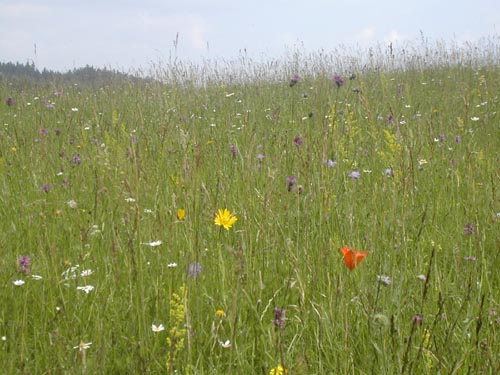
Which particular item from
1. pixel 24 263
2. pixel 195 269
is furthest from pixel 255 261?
pixel 24 263

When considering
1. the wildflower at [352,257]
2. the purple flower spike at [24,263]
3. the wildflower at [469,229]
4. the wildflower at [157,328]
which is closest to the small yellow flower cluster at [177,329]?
the wildflower at [157,328]

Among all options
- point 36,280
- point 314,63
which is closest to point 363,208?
point 36,280

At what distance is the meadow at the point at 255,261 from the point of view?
4.15 ft

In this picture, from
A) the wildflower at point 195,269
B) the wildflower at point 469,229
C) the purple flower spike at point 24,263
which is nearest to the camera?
the wildflower at point 195,269

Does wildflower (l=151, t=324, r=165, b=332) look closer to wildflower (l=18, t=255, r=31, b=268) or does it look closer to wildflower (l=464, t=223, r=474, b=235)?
wildflower (l=18, t=255, r=31, b=268)

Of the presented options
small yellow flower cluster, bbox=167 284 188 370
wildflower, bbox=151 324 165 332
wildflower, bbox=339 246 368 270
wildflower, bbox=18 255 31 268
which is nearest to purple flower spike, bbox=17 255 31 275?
wildflower, bbox=18 255 31 268

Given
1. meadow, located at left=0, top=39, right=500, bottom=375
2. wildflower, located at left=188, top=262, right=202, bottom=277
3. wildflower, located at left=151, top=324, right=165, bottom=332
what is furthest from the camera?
wildflower, located at left=188, top=262, right=202, bottom=277

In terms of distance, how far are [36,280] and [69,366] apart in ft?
Answer: 2.19

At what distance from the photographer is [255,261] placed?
5.83 ft

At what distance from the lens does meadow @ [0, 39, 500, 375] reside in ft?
4.15

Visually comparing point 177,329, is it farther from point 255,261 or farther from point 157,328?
point 255,261

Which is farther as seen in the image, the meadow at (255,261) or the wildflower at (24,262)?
the wildflower at (24,262)

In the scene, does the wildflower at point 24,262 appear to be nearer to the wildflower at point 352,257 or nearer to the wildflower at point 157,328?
the wildflower at point 157,328

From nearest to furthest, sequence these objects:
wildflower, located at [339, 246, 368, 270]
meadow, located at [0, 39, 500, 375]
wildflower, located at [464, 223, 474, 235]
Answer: wildflower, located at [339, 246, 368, 270]
meadow, located at [0, 39, 500, 375]
wildflower, located at [464, 223, 474, 235]
